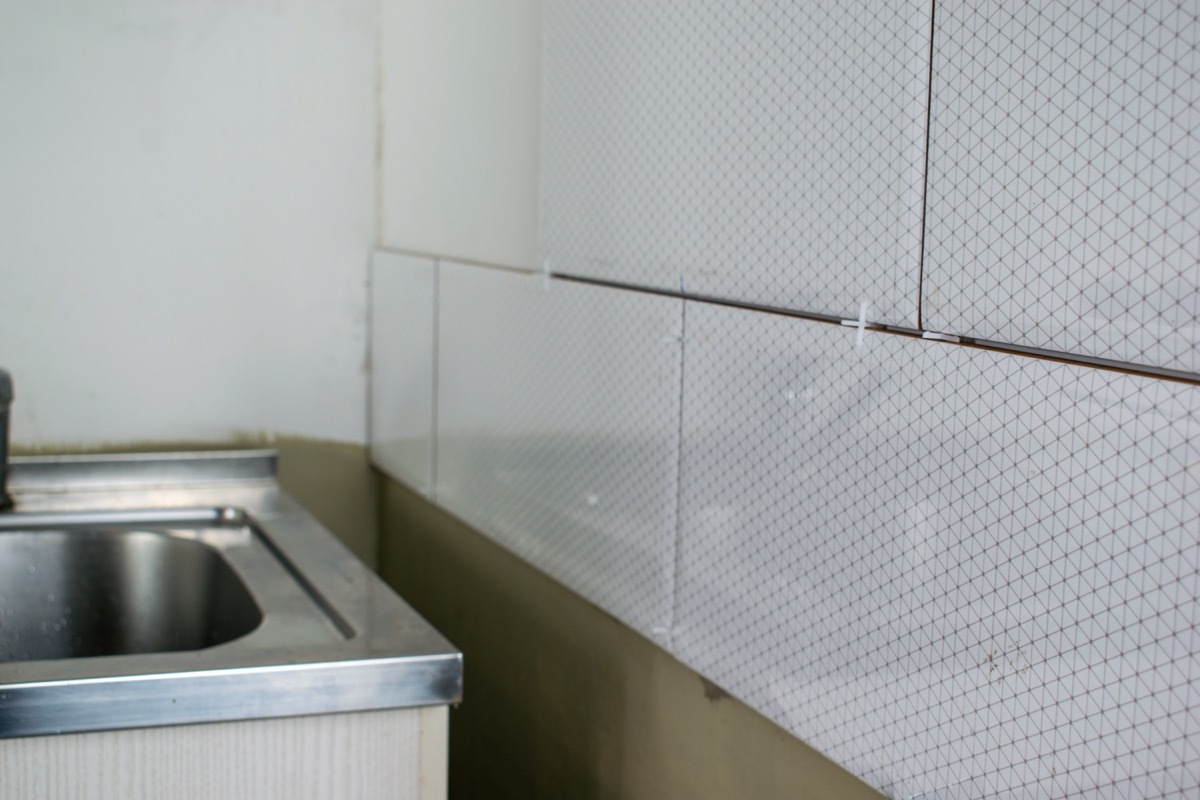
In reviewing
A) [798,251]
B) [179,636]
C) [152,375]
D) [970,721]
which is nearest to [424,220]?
[152,375]

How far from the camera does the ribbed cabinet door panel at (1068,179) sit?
0.76 metres

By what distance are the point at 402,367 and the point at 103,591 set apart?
0.65 meters

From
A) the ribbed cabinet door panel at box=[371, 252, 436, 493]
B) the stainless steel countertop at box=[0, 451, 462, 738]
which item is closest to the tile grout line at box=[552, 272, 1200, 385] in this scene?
the stainless steel countertop at box=[0, 451, 462, 738]

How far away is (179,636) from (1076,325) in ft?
4.31

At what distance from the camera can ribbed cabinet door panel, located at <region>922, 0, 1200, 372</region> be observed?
2.50 feet

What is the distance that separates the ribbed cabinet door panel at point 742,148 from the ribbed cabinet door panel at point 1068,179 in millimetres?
44

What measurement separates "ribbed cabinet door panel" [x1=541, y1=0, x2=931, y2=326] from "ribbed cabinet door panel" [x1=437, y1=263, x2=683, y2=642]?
7cm

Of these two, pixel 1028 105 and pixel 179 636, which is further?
pixel 179 636

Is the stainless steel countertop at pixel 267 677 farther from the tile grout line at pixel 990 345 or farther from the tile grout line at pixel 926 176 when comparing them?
the tile grout line at pixel 926 176

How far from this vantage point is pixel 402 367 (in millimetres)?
2207

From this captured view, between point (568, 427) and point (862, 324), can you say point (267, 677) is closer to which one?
point (568, 427)

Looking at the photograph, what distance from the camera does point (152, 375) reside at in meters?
2.26

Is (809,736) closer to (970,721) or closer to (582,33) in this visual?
(970,721)

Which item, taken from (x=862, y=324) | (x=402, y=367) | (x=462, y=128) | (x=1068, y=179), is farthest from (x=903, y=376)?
(x=402, y=367)
